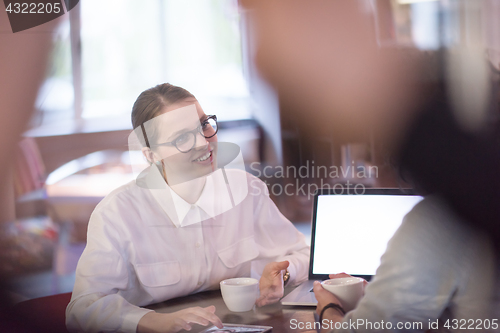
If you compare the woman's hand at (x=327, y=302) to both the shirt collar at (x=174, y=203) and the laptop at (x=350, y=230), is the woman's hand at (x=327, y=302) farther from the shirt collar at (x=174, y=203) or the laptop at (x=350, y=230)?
the shirt collar at (x=174, y=203)

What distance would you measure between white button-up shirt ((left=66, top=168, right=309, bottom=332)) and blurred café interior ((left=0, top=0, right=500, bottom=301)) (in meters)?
0.09

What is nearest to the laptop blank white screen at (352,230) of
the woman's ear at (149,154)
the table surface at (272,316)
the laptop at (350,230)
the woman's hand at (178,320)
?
the laptop at (350,230)

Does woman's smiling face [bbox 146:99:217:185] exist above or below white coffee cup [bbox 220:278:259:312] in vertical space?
above

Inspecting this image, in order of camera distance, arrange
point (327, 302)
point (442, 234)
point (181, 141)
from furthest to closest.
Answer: point (181, 141) → point (327, 302) → point (442, 234)

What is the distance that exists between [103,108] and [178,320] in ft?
1.77

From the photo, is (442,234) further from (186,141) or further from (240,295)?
(186,141)

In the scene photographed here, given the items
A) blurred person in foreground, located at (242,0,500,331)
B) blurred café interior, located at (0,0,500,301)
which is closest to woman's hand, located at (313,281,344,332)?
blurred person in foreground, located at (242,0,500,331)

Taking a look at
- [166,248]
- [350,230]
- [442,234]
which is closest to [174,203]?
[166,248]

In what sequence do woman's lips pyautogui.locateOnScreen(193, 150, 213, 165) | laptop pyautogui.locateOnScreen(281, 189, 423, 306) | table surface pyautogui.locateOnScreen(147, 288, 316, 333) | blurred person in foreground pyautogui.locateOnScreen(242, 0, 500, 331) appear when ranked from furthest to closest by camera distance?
woman's lips pyautogui.locateOnScreen(193, 150, 213, 165)
laptop pyautogui.locateOnScreen(281, 189, 423, 306)
table surface pyautogui.locateOnScreen(147, 288, 316, 333)
blurred person in foreground pyautogui.locateOnScreen(242, 0, 500, 331)

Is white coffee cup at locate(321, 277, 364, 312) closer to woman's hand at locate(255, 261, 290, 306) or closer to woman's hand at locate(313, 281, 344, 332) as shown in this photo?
woman's hand at locate(313, 281, 344, 332)

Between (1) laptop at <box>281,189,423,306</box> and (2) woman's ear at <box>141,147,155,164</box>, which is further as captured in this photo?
(2) woman's ear at <box>141,147,155,164</box>

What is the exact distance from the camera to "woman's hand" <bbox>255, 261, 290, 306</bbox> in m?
0.80

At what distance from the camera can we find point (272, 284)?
2.72ft

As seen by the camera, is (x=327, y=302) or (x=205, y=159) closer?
(x=327, y=302)
